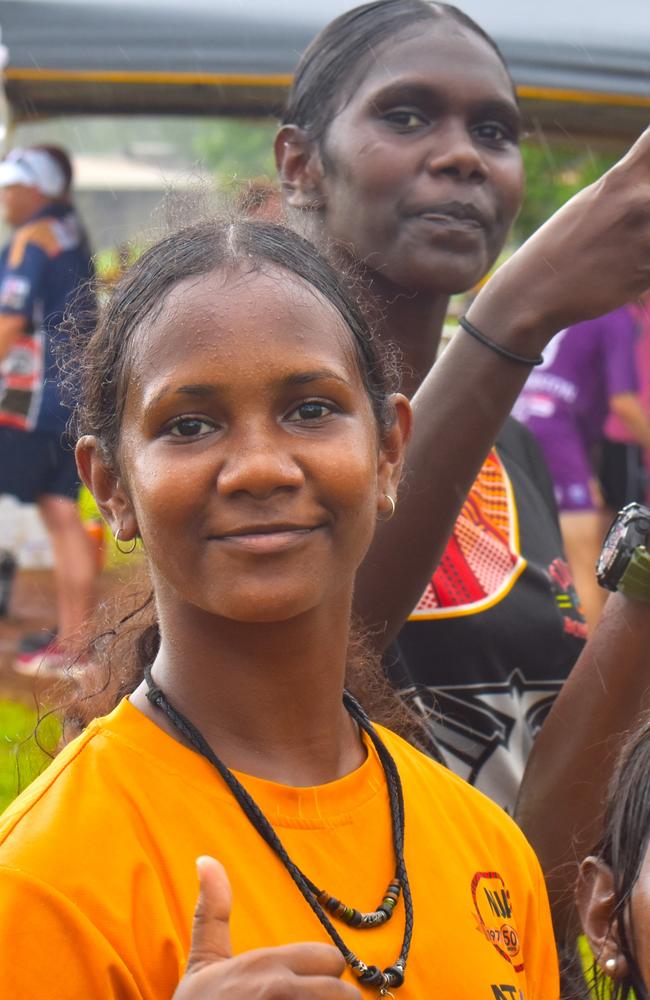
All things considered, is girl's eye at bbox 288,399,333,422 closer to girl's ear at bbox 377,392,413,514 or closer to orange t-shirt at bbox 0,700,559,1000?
girl's ear at bbox 377,392,413,514

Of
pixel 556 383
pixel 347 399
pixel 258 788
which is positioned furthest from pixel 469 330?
pixel 556 383

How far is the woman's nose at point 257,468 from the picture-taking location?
148 centimetres

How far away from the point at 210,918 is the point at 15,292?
18.5ft

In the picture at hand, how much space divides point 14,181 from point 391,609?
5220mm

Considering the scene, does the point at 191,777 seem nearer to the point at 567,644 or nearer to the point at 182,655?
the point at 182,655

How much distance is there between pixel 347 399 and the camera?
163cm

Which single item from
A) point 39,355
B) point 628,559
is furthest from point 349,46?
point 39,355

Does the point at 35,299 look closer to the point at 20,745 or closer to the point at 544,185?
the point at 20,745

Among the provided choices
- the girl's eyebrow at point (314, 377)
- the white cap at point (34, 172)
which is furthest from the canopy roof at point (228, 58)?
the girl's eyebrow at point (314, 377)

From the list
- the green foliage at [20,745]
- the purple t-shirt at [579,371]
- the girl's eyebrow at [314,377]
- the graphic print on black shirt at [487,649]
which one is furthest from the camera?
the purple t-shirt at [579,371]

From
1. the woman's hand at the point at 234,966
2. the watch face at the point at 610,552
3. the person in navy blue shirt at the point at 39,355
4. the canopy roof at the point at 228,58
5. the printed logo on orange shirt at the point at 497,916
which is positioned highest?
the woman's hand at the point at 234,966

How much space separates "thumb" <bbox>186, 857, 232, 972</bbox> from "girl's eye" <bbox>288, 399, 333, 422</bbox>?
509mm

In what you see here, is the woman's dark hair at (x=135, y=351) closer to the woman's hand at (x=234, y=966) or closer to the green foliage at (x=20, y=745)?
the green foliage at (x=20, y=745)

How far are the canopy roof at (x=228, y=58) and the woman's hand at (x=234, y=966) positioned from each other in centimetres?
570
